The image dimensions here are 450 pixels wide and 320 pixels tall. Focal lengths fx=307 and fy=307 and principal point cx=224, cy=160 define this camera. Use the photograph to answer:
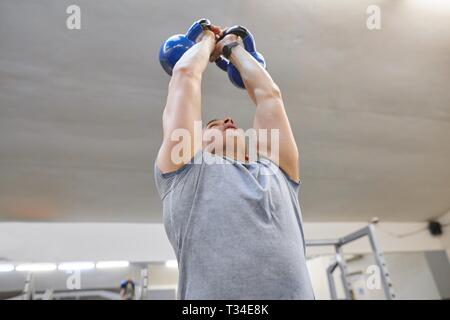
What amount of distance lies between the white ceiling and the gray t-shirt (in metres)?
1.48

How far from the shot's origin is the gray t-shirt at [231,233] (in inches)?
19.9

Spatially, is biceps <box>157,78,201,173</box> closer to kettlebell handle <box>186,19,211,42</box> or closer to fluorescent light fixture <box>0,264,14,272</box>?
kettlebell handle <box>186,19,211,42</box>

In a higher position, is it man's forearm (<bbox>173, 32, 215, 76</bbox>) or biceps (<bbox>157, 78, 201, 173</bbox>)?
man's forearm (<bbox>173, 32, 215, 76</bbox>)

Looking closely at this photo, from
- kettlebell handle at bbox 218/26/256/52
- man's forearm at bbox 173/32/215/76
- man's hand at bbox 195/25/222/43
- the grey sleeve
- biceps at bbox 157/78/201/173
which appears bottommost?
the grey sleeve

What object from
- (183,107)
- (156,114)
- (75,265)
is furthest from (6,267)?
(183,107)

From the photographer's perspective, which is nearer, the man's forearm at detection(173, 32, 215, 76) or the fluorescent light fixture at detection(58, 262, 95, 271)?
the man's forearm at detection(173, 32, 215, 76)

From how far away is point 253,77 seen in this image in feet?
3.04

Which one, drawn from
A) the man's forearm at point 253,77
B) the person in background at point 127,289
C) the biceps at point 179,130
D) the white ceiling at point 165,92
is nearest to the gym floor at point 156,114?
the white ceiling at point 165,92

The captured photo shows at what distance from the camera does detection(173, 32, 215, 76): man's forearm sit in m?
0.74

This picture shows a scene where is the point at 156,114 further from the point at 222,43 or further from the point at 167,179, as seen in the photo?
the point at 167,179

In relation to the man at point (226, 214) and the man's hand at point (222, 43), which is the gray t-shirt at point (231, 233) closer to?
the man at point (226, 214)

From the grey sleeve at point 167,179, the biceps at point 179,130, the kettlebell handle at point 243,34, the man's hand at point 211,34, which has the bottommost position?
the grey sleeve at point 167,179

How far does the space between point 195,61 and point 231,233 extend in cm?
45

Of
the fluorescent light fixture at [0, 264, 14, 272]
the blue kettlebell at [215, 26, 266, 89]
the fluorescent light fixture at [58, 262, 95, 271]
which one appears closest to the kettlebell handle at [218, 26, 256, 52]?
the blue kettlebell at [215, 26, 266, 89]
